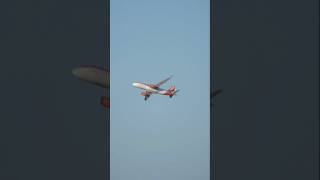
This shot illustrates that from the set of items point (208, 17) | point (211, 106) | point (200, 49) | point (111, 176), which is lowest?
point (111, 176)

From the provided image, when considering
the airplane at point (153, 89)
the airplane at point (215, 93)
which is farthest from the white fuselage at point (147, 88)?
the airplane at point (215, 93)

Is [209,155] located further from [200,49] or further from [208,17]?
[208,17]

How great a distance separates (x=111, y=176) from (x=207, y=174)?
101 cm

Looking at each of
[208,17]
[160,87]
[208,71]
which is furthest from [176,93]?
[208,17]

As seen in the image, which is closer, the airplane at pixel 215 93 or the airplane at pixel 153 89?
the airplane at pixel 153 89
